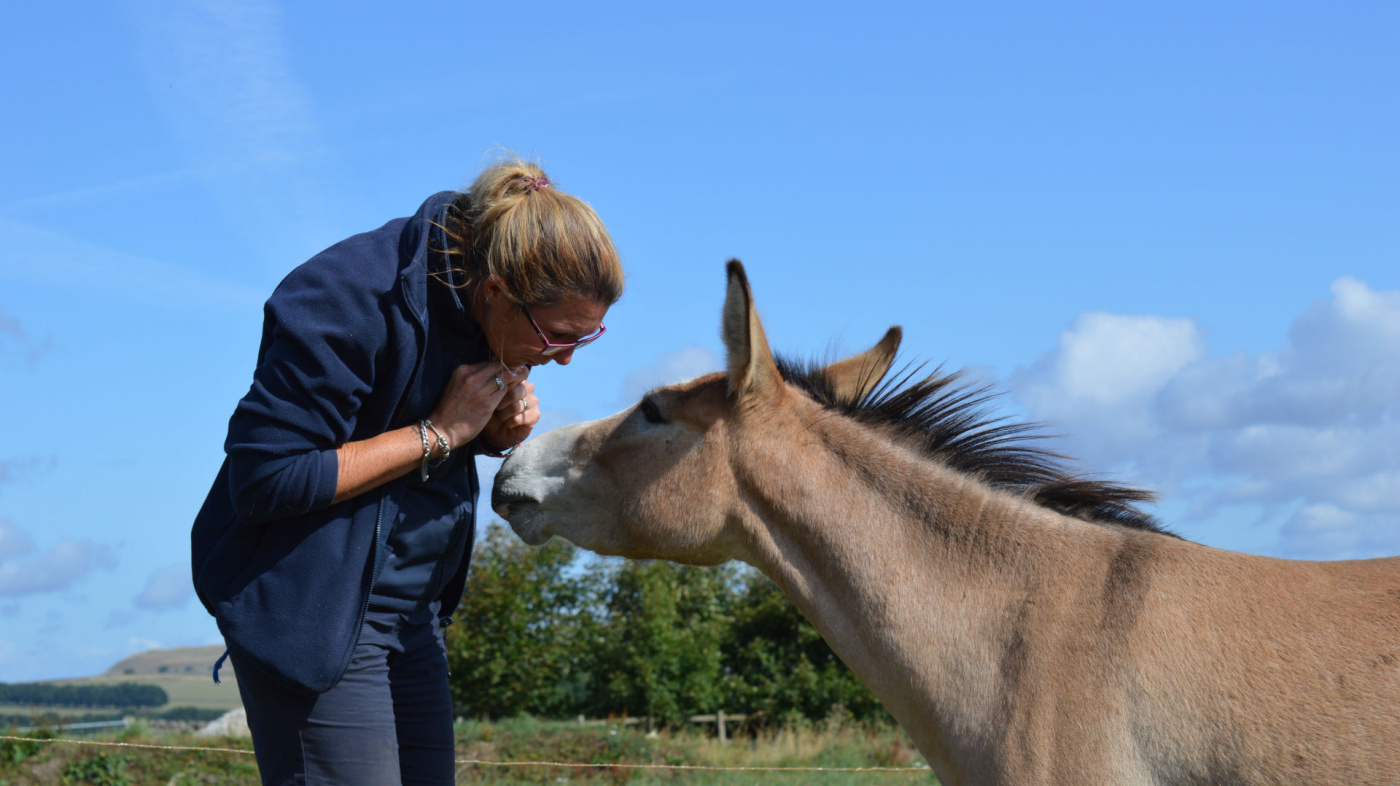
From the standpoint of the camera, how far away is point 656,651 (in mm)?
22156

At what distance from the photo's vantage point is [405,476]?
3158mm

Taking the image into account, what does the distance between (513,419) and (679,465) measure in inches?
26.2

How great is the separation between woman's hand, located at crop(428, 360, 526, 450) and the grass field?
622 centimetres

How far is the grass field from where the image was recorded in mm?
9781

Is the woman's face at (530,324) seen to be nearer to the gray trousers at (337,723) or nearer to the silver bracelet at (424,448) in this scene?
the silver bracelet at (424,448)

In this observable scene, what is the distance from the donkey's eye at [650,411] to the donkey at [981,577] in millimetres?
12

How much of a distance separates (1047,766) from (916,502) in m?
0.98

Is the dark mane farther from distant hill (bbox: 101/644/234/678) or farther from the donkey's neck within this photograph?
distant hill (bbox: 101/644/234/678)

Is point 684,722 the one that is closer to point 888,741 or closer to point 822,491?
point 888,741

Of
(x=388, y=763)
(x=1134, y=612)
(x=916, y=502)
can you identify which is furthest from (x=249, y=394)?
(x=1134, y=612)

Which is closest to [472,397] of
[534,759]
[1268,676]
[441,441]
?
[441,441]

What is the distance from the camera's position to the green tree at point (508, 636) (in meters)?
20.6

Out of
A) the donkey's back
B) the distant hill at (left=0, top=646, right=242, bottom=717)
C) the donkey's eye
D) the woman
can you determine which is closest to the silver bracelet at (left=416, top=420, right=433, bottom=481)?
the woman

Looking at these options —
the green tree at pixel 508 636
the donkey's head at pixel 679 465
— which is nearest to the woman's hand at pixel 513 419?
the donkey's head at pixel 679 465
